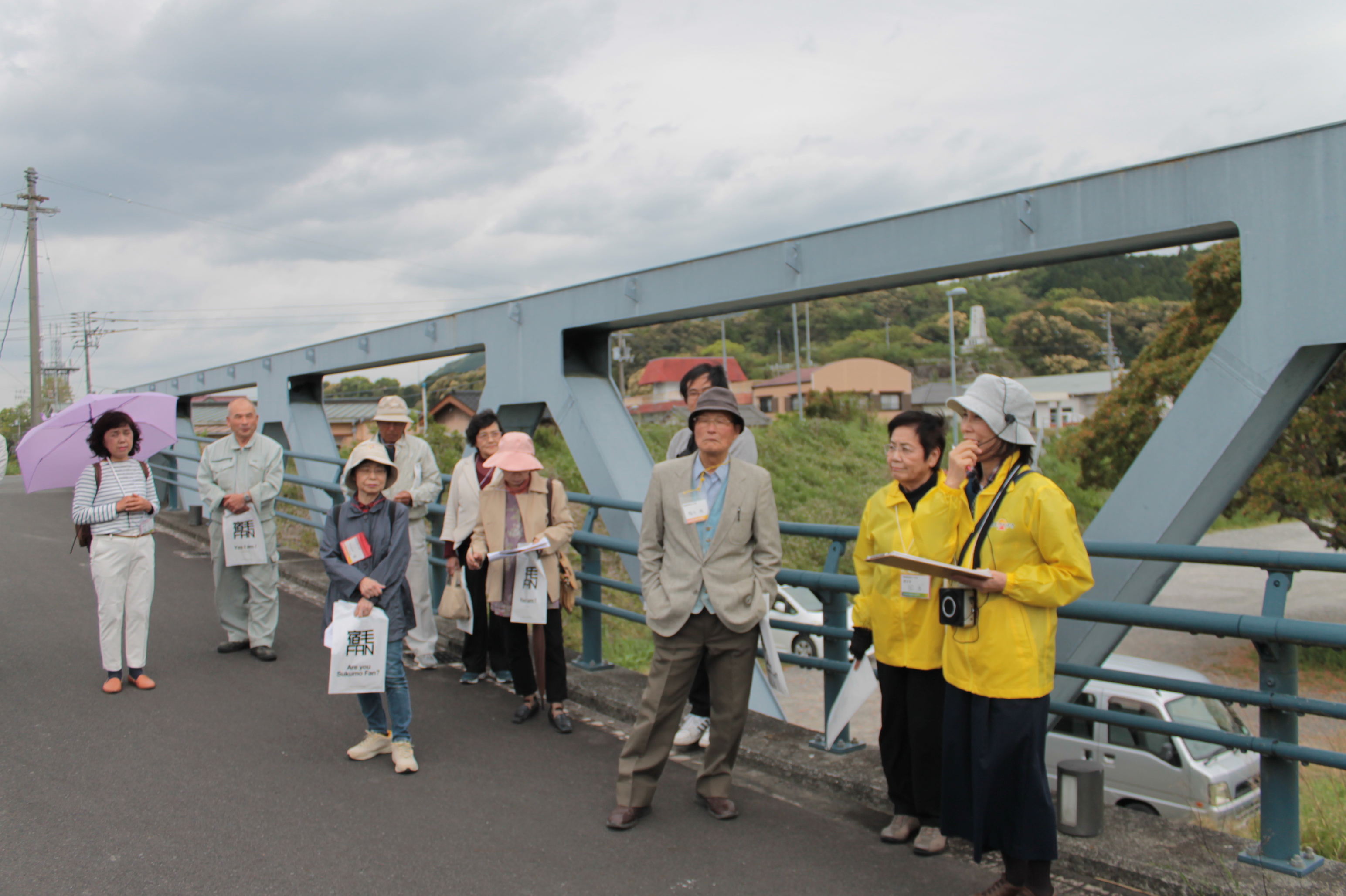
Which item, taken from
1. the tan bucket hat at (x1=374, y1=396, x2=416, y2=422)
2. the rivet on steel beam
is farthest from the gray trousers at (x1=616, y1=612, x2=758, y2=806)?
the tan bucket hat at (x1=374, y1=396, x2=416, y2=422)

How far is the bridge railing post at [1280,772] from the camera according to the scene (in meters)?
3.10

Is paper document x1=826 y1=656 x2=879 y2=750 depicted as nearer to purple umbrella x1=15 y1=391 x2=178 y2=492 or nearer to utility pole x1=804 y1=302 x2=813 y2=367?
purple umbrella x1=15 y1=391 x2=178 y2=492

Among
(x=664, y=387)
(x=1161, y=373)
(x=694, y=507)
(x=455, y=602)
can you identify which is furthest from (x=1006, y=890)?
(x=664, y=387)

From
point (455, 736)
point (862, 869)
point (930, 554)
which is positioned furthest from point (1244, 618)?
point (455, 736)

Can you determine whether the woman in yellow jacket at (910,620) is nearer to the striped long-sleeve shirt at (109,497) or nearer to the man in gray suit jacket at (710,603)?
the man in gray suit jacket at (710,603)

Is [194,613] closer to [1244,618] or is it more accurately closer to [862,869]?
[862,869]

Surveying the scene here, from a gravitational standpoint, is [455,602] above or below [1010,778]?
above

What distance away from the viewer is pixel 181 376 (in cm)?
1531

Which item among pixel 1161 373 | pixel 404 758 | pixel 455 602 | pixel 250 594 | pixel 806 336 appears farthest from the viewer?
pixel 806 336

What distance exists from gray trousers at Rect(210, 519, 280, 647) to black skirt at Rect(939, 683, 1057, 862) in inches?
202

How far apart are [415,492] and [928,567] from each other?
4253 mm

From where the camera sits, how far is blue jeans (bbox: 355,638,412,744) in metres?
4.72

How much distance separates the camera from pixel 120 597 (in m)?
5.98

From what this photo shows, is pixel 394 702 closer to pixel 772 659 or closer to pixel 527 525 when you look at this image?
pixel 527 525
